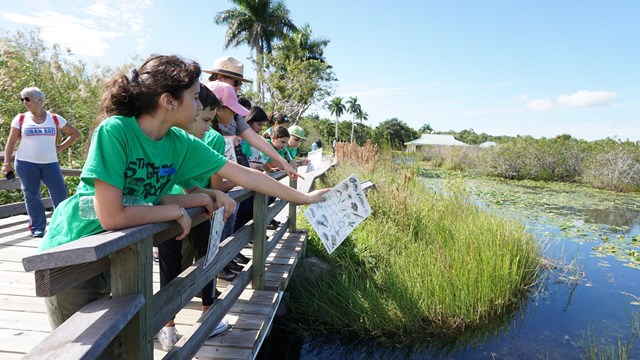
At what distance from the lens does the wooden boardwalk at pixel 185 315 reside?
2.06 metres

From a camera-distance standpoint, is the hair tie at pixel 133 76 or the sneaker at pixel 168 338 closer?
the hair tie at pixel 133 76

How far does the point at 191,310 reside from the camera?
2.48 metres

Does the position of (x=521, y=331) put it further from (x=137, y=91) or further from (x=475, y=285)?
(x=137, y=91)

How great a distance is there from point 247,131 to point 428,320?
2.57 meters

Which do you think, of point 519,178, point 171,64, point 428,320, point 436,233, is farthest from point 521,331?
point 519,178

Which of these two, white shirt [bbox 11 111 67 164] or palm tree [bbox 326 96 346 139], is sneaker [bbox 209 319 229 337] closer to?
white shirt [bbox 11 111 67 164]

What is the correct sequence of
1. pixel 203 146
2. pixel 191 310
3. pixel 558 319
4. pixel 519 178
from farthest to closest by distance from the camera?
1. pixel 519 178
2. pixel 558 319
3. pixel 191 310
4. pixel 203 146

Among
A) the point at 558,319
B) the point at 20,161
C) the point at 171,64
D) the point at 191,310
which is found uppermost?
the point at 171,64

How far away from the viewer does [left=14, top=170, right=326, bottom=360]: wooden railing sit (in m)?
0.90

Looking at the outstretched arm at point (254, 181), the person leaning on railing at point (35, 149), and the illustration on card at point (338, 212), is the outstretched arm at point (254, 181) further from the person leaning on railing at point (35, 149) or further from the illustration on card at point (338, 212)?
the person leaning on railing at point (35, 149)

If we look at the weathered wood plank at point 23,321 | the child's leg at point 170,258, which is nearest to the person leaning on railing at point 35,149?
the weathered wood plank at point 23,321

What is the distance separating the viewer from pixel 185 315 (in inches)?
94.7

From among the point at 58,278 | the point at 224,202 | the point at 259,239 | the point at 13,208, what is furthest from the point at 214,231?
the point at 13,208

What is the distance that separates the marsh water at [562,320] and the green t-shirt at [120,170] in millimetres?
2631
